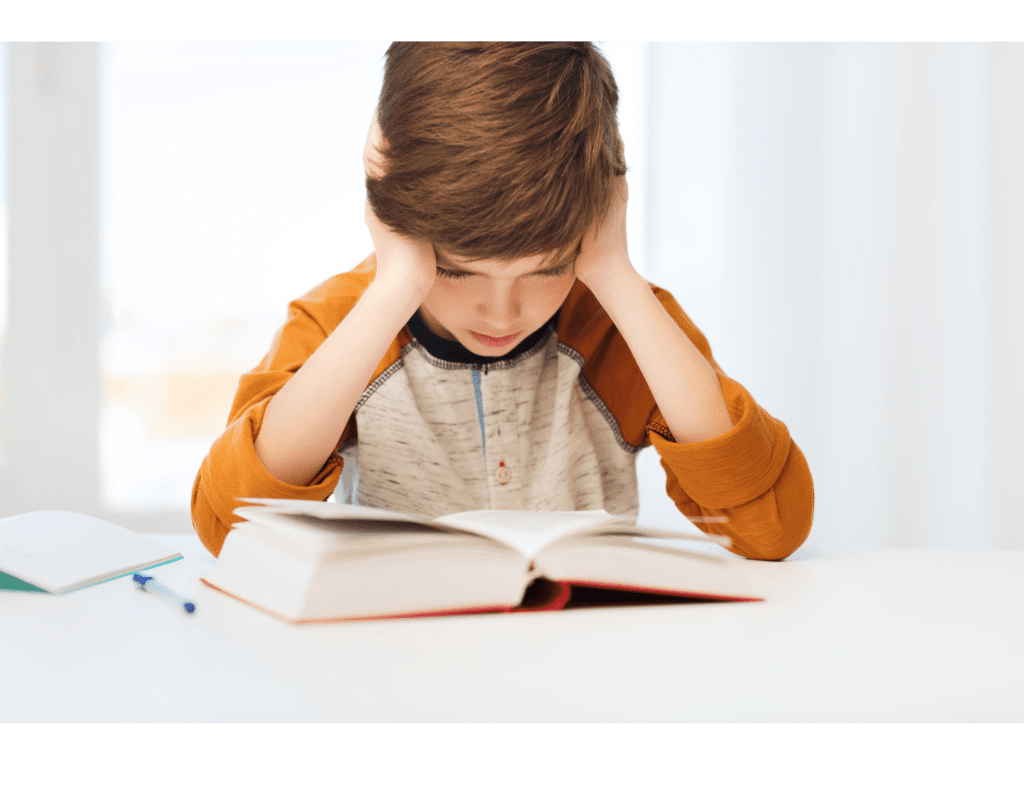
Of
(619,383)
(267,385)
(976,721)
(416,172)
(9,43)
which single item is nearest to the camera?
(976,721)

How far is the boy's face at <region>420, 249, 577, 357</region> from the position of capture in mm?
652

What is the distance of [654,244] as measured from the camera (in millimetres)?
1922

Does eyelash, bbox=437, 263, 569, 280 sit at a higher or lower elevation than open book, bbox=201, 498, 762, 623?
higher

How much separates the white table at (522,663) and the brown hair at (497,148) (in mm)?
326

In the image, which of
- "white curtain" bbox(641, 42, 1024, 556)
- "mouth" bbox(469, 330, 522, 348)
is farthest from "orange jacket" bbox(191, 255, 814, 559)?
"white curtain" bbox(641, 42, 1024, 556)

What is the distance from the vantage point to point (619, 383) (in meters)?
0.88

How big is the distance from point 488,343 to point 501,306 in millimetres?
72

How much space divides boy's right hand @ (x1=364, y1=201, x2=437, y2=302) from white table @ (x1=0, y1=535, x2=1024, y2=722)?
31 centimetres

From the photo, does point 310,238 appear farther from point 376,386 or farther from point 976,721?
point 976,721

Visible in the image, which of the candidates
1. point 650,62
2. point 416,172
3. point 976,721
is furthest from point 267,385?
point 650,62

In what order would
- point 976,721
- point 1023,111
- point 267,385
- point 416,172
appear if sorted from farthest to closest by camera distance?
point 1023,111
point 267,385
point 416,172
point 976,721

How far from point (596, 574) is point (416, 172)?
378 millimetres

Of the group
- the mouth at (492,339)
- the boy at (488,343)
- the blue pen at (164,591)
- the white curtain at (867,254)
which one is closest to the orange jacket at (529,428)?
the boy at (488,343)

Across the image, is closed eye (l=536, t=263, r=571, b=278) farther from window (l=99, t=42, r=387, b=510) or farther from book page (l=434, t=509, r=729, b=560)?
window (l=99, t=42, r=387, b=510)
